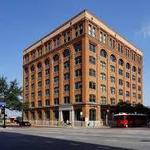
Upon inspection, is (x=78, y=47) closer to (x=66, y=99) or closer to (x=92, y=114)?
(x=66, y=99)

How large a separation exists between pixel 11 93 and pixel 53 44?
1754 centimetres

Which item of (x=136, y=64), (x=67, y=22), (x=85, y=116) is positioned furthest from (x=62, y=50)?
(x=136, y=64)

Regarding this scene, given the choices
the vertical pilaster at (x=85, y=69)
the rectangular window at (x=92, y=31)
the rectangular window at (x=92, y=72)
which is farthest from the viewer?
the rectangular window at (x=92, y=31)

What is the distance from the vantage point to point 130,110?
9069cm

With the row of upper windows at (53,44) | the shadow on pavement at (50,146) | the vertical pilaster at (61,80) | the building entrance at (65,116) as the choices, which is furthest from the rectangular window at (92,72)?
the shadow on pavement at (50,146)

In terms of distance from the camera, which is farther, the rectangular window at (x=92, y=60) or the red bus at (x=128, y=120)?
the rectangular window at (x=92, y=60)

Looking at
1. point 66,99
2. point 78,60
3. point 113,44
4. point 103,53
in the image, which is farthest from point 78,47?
point 113,44

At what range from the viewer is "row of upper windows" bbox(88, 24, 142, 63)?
86.1m

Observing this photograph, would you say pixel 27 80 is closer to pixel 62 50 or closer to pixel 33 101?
pixel 33 101

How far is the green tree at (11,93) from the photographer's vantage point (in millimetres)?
88250

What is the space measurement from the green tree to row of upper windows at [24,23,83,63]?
1494 centimetres

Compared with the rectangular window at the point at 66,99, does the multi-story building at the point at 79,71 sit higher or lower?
higher

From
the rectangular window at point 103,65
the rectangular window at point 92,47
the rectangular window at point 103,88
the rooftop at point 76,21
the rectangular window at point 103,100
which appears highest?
the rooftop at point 76,21

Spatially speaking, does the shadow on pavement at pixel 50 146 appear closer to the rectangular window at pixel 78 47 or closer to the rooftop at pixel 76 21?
the rectangular window at pixel 78 47
